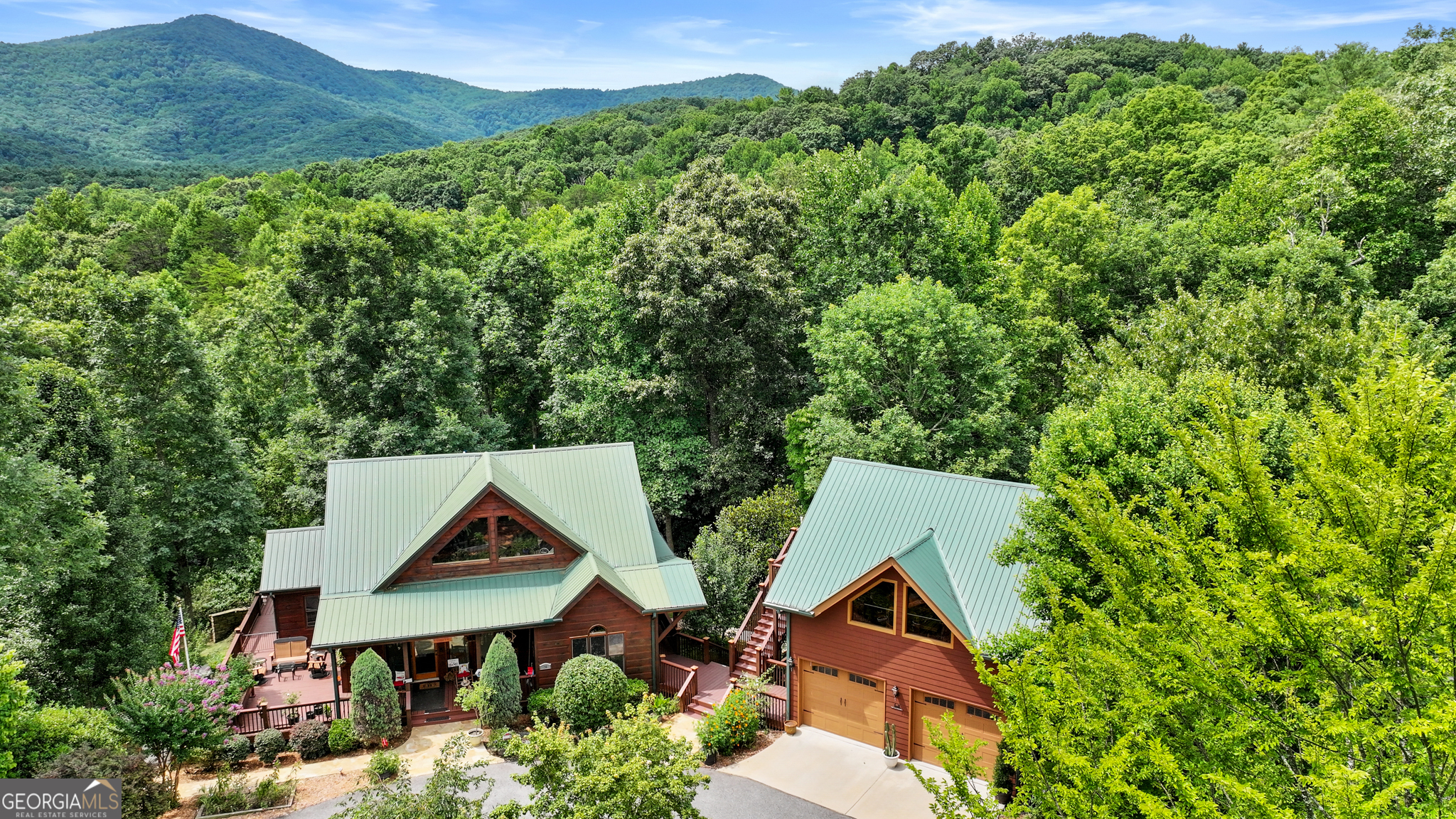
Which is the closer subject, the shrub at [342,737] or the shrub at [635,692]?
the shrub at [342,737]

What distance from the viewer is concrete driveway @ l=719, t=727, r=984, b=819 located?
59.7ft

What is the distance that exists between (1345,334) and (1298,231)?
10.9m

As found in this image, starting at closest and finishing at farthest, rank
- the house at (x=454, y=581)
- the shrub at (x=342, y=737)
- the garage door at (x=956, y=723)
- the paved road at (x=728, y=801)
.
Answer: the paved road at (x=728, y=801) → the garage door at (x=956, y=723) → the shrub at (x=342, y=737) → the house at (x=454, y=581)

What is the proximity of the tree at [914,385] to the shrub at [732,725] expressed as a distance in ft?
32.5

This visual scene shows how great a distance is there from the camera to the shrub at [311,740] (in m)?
20.0

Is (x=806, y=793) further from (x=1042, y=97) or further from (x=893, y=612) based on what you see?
(x=1042, y=97)

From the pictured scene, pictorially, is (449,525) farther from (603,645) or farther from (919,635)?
(919,635)

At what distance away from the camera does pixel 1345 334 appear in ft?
74.7

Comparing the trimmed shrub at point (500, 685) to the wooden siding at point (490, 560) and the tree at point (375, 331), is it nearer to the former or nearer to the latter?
the wooden siding at point (490, 560)

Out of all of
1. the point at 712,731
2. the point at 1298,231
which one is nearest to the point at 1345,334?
the point at 1298,231

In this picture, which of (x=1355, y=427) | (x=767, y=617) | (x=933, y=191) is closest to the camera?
(x=1355, y=427)

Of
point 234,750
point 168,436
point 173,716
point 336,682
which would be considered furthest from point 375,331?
point 173,716

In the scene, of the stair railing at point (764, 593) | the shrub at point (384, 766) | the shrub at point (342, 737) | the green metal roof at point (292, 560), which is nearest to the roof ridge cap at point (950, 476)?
the stair railing at point (764, 593)

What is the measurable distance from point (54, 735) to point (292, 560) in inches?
385
